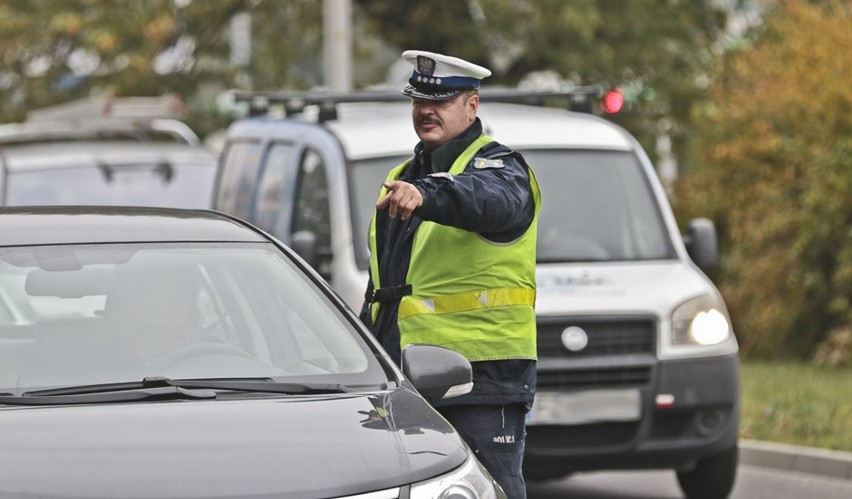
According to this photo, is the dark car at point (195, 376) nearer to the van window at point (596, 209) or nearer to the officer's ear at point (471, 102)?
the officer's ear at point (471, 102)

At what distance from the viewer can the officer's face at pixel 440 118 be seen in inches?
245

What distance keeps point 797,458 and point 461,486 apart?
241 inches

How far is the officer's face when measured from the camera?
622 centimetres

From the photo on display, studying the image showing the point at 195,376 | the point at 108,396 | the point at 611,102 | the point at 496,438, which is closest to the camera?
the point at 108,396

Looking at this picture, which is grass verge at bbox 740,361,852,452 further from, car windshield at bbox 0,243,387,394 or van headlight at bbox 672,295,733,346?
car windshield at bbox 0,243,387,394

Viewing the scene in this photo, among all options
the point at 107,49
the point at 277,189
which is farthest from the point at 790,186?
the point at 107,49

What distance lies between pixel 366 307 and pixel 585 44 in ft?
48.0

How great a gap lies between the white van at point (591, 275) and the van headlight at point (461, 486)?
12.2 feet

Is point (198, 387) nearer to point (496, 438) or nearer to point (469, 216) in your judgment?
point (469, 216)

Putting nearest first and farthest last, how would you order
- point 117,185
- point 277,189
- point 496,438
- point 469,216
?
point 469,216 < point 496,438 < point 277,189 < point 117,185

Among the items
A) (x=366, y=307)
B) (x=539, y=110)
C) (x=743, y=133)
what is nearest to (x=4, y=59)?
(x=743, y=133)

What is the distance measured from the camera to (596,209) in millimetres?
9695

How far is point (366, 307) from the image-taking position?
6570 mm

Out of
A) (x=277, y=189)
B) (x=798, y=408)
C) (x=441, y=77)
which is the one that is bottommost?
(x=798, y=408)
